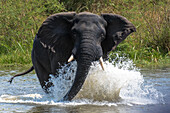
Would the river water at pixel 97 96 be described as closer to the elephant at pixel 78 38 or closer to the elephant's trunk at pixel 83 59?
the elephant at pixel 78 38

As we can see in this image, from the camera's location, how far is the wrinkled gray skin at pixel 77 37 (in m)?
5.96

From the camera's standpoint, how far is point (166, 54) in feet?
41.8

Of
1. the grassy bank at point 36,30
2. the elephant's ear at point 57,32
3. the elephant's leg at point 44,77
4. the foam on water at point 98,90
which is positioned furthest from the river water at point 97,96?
the grassy bank at point 36,30

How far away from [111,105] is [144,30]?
26.6 ft

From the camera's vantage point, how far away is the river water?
235 inches

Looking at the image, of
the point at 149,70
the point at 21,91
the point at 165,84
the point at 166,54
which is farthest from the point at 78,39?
the point at 166,54

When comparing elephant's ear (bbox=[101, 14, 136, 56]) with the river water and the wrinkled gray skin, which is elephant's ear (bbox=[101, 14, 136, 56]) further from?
the river water

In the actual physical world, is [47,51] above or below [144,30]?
above

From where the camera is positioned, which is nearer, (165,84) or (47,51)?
(47,51)

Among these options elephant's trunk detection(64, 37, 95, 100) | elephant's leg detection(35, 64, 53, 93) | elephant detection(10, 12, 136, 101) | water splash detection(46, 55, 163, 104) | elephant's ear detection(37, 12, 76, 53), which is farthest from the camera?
elephant's leg detection(35, 64, 53, 93)

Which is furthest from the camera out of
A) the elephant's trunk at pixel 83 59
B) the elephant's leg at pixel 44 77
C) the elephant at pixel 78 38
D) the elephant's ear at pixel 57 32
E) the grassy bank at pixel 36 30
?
the grassy bank at pixel 36 30

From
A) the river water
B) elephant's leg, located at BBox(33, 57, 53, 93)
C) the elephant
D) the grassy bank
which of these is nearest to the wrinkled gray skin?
the elephant

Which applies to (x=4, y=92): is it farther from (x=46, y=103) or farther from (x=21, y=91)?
(x=46, y=103)

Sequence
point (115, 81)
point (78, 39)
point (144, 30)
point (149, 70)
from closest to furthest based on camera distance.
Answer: point (78, 39) → point (115, 81) → point (149, 70) → point (144, 30)
